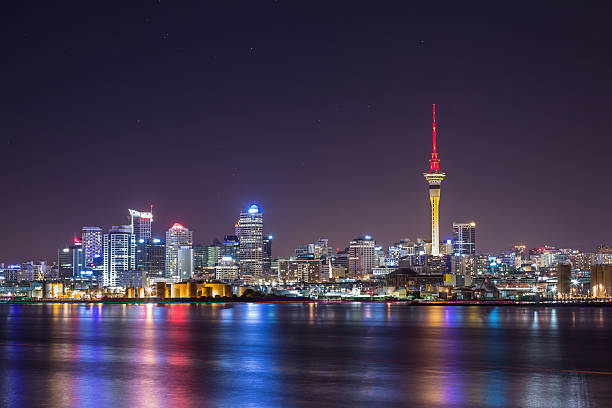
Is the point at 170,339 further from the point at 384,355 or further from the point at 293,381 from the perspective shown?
the point at 293,381

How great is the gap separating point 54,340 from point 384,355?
23.8 m

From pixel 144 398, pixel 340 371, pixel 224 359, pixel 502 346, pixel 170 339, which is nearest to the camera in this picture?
pixel 144 398

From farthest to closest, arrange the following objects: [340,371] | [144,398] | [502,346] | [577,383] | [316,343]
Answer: [316,343] → [502,346] → [340,371] → [577,383] → [144,398]

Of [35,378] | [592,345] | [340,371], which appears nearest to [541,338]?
[592,345]

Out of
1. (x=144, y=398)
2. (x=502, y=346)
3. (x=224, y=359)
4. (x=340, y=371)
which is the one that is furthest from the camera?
(x=502, y=346)

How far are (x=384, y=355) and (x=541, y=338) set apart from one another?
17.9 m

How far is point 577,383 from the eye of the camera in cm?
2788

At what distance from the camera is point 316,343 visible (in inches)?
1924

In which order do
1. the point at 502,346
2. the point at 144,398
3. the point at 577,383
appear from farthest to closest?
the point at 502,346, the point at 577,383, the point at 144,398

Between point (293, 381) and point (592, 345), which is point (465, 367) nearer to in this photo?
point (293, 381)

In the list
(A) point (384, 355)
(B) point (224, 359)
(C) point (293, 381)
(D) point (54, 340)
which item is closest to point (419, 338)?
(A) point (384, 355)

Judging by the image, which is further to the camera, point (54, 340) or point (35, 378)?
point (54, 340)

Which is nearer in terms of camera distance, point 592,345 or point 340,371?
point 340,371

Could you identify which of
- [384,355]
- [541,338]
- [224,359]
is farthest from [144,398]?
[541,338]
